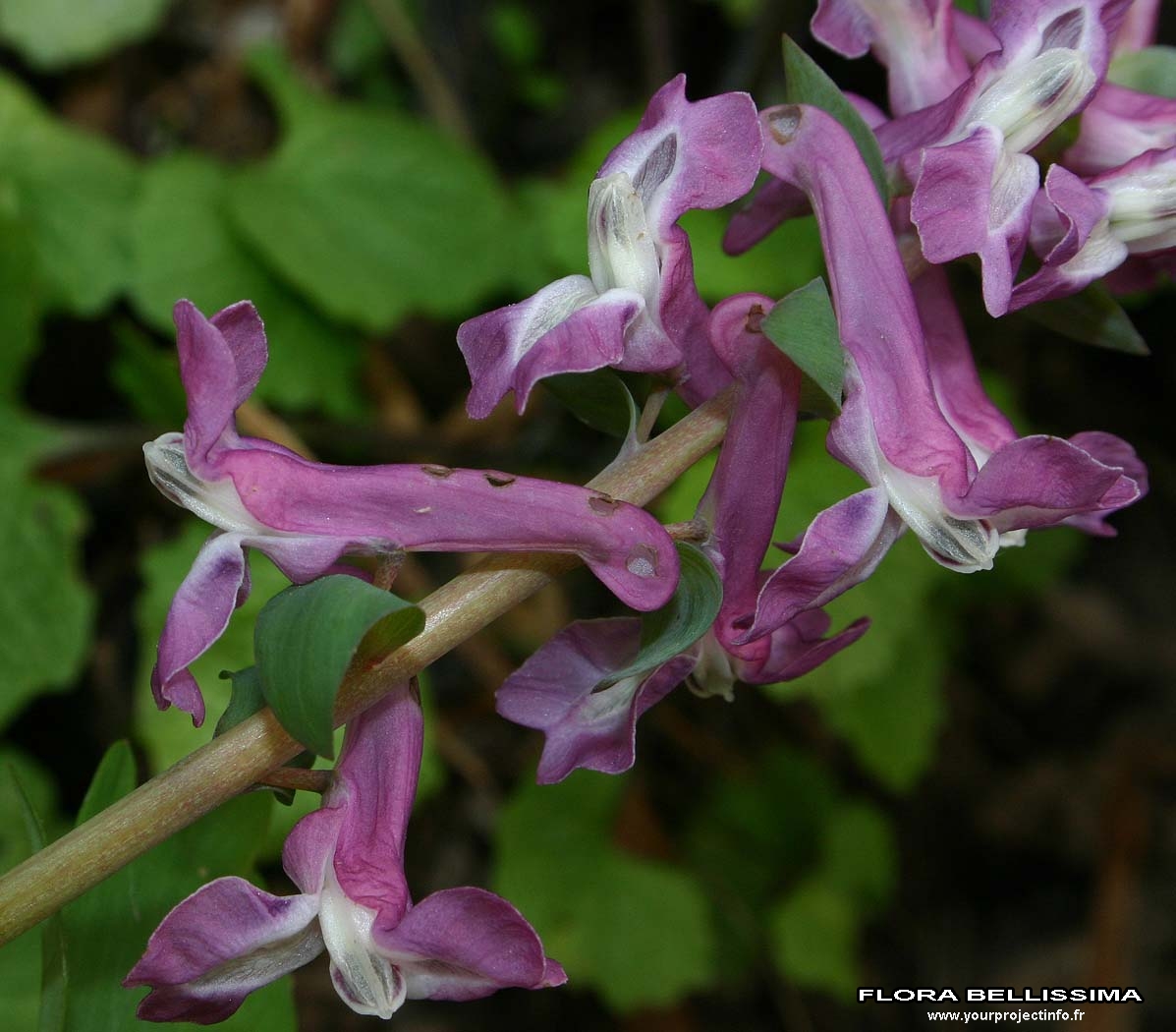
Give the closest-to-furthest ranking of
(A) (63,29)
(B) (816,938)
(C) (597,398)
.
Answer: (C) (597,398)
(A) (63,29)
(B) (816,938)

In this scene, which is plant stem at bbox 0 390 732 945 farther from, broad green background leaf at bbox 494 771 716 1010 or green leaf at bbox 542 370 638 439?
broad green background leaf at bbox 494 771 716 1010

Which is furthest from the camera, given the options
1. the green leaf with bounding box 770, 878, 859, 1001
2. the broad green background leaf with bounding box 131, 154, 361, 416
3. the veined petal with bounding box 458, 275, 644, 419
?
the green leaf with bounding box 770, 878, 859, 1001

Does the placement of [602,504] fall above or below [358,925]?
above

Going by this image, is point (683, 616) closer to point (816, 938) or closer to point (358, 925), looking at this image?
point (358, 925)

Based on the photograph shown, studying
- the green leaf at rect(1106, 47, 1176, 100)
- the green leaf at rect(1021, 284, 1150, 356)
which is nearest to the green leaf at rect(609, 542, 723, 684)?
the green leaf at rect(1021, 284, 1150, 356)

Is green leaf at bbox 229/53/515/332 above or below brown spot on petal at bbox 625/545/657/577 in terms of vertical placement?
below

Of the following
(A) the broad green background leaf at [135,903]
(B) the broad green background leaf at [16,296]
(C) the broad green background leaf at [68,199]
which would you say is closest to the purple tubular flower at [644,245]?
(A) the broad green background leaf at [135,903]

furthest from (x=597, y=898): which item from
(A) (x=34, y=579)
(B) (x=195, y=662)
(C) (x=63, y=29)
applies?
(C) (x=63, y=29)
